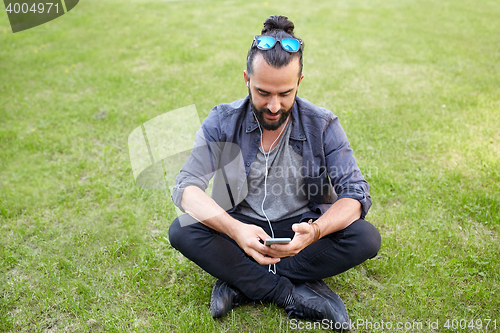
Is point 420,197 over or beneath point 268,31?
beneath

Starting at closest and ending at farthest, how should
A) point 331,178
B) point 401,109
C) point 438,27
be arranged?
point 331,178
point 401,109
point 438,27

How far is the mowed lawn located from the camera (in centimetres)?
270

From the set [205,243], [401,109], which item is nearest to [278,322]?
[205,243]

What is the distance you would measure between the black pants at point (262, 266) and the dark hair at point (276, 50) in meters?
1.15

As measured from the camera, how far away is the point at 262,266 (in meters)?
2.70

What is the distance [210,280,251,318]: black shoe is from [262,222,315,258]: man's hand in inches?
18.6

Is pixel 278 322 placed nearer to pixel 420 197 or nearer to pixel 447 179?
pixel 420 197

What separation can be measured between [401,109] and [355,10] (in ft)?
21.3

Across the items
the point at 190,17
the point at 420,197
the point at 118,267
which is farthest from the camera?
the point at 190,17

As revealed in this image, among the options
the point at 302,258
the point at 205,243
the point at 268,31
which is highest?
the point at 268,31

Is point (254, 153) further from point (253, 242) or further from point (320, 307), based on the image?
point (320, 307)

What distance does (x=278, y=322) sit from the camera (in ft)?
8.41

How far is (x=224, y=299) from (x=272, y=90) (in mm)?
1429

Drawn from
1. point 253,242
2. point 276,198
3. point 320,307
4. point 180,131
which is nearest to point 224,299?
point 253,242
